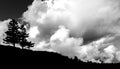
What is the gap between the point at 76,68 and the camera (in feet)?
56.7

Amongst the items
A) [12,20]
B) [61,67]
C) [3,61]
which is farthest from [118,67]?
[12,20]

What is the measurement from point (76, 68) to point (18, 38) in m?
37.3

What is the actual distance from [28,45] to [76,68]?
38.0 meters

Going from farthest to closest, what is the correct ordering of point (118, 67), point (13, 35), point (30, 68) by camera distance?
point (13, 35) < point (118, 67) < point (30, 68)

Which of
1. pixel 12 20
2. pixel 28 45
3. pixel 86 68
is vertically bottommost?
pixel 86 68

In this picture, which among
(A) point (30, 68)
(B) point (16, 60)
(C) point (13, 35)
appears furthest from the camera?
(C) point (13, 35)

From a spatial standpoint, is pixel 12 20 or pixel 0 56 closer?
pixel 0 56

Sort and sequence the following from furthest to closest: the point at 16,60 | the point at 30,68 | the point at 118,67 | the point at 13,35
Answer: the point at 13,35 → the point at 118,67 → the point at 16,60 → the point at 30,68

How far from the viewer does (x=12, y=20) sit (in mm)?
53844

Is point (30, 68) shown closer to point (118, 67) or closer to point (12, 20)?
point (118, 67)

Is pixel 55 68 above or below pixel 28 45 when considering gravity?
below

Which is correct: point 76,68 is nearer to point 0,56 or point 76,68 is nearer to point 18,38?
point 0,56

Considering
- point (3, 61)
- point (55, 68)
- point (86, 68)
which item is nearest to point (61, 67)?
point (55, 68)

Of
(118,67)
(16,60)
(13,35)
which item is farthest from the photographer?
(13,35)
